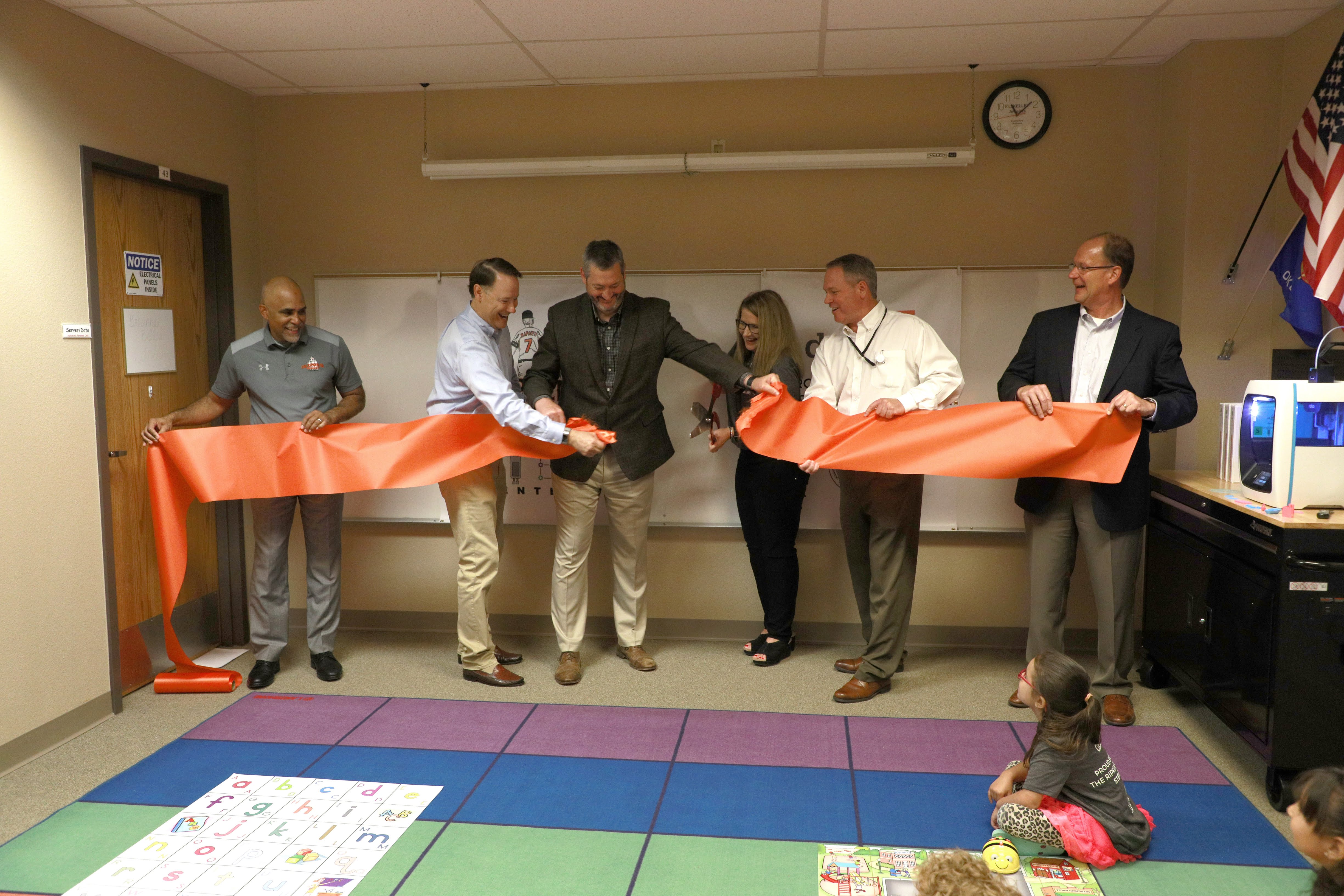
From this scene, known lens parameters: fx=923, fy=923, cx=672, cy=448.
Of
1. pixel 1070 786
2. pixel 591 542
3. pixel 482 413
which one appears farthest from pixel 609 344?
pixel 1070 786

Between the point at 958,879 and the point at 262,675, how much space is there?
3.17 meters

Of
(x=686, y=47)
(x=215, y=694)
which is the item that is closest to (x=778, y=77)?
(x=686, y=47)

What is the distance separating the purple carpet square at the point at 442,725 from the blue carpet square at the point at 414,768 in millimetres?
47

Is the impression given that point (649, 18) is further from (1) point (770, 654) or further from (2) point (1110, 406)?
(1) point (770, 654)

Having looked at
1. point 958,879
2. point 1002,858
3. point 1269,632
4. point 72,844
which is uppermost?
point 1269,632

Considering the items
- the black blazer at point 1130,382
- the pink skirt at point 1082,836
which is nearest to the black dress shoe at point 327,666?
the pink skirt at point 1082,836

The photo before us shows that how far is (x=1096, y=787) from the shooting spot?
253 cm

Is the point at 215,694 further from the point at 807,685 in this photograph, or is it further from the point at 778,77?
the point at 778,77

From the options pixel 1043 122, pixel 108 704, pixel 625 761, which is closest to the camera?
pixel 625 761

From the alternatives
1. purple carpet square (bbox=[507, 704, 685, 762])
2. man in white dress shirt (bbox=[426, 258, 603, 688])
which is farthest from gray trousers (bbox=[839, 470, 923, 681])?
man in white dress shirt (bbox=[426, 258, 603, 688])

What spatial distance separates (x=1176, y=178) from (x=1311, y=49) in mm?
633

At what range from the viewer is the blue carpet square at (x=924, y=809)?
2.65 meters

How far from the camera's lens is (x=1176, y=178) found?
3992mm

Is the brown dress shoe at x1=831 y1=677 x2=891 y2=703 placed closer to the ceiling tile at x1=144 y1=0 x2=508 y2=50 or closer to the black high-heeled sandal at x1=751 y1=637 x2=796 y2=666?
the black high-heeled sandal at x1=751 y1=637 x2=796 y2=666
